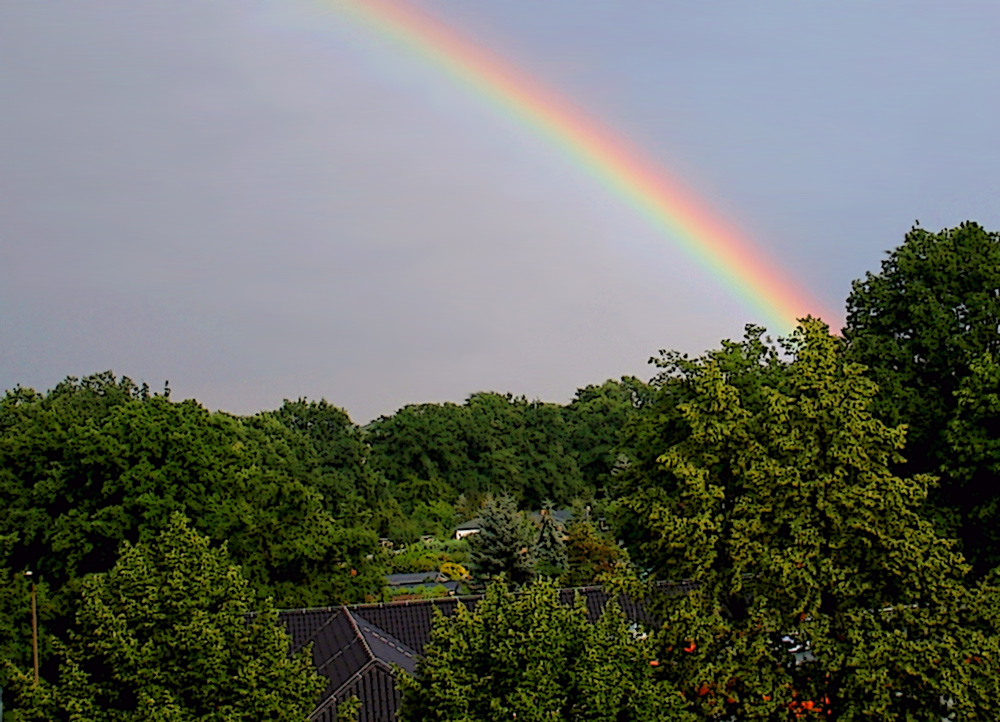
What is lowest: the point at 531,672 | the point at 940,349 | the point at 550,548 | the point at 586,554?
the point at 531,672

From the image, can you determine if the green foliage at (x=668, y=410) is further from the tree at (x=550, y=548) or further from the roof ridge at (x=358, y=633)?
the tree at (x=550, y=548)

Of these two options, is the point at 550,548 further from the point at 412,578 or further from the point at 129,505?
the point at 129,505

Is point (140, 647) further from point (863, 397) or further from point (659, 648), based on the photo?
point (863, 397)

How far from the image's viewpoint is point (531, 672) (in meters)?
13.5

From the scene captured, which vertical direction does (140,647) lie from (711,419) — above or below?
below

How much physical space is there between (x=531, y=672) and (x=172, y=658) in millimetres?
4155

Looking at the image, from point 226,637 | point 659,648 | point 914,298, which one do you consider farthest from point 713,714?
point 914,298

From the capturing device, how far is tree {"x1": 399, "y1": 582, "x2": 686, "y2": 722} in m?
13.5

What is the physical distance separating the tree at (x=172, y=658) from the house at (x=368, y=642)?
6.48 meters

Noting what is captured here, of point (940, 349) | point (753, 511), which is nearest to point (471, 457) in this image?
point (940, 349)

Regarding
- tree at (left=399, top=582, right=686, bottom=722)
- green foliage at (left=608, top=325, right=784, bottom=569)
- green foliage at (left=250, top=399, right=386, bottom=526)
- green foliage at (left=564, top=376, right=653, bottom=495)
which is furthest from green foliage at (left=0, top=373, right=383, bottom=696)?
green foliage at (left=564, top=376, right=653, bottom=495)

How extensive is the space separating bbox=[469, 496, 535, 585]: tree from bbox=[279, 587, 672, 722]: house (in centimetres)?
1912

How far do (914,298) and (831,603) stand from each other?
14209mm

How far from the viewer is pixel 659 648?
1527cm
